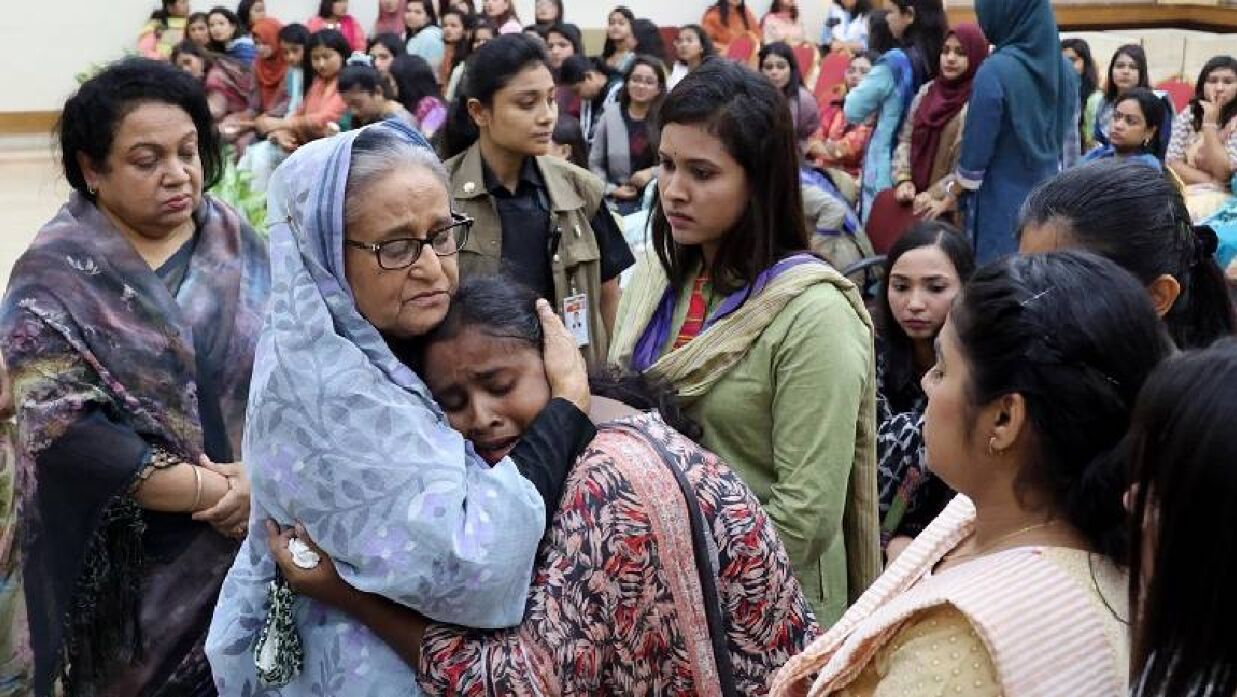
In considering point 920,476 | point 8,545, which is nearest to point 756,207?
point 920,476

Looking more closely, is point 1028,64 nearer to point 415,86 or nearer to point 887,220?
point 887,220

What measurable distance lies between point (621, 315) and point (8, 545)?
1.15 meters

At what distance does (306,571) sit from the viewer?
1637 millimetres

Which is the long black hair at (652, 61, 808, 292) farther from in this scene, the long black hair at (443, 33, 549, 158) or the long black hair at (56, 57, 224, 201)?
the long black hair at (443, 33, 549, 158)

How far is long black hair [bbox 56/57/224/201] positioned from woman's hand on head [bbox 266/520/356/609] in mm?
1306

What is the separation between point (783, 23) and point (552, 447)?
A: 1362 cm

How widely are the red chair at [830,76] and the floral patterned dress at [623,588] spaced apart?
355 inches

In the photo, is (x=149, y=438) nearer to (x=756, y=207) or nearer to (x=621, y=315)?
(x=621, y=315)

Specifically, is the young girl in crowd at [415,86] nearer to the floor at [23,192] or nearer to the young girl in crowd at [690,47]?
the floor at [23,192]

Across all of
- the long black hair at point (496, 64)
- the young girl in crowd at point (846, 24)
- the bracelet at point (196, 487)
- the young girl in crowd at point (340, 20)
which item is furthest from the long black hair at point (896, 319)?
the young girl in crowd at point (340, 20)

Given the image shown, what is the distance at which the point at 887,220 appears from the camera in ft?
19.7

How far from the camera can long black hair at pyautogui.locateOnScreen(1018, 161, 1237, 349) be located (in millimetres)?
1987

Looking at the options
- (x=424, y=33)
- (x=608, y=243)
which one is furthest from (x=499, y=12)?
(x=608, y=243)

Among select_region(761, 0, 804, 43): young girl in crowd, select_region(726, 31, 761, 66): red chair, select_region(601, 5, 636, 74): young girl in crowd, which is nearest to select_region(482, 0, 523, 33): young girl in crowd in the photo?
select_region(601, 5, 636, 74): young girl in crowd
